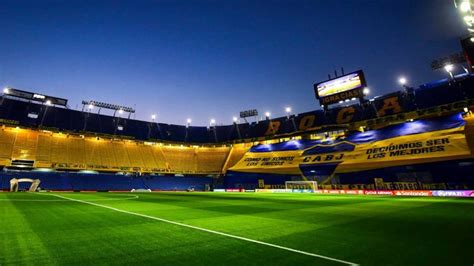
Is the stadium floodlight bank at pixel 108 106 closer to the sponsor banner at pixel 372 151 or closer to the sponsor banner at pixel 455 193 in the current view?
the sponsor banner at pixel 372 151

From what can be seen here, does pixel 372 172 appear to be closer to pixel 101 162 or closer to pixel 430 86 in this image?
pixel 430 86

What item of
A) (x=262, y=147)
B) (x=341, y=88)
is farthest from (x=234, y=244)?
(x=262, y=147)

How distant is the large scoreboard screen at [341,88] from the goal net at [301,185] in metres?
15.5

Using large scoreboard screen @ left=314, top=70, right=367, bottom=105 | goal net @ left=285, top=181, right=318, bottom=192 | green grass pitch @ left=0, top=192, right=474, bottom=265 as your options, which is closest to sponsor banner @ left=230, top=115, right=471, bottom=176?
goal net @ left=285, top=181, right=318, bottom=192

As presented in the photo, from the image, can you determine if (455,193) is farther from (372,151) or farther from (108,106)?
(108,106)

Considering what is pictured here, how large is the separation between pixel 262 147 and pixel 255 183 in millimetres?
8294

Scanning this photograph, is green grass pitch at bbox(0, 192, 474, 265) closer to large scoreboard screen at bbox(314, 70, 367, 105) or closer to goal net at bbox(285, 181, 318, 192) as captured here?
goal net at bbox(285, 181, 318, 192)

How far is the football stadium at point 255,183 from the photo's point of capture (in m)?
4.80

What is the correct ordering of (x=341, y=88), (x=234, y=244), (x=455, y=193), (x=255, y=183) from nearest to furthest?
1. (x=234, y=244)
2. (x=455, y=193)
3. (x=341, y=88)
4. (x=255, y=183)

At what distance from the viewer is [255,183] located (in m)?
47.3

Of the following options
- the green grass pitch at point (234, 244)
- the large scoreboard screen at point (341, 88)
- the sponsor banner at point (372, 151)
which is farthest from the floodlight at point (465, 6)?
the large scoreboard screen at point (341, 88)

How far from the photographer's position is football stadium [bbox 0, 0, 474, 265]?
4.80 m

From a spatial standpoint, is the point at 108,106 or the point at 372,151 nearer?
the point at 372,151

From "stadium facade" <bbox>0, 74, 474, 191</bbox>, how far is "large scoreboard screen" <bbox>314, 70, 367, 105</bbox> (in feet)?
12.6
